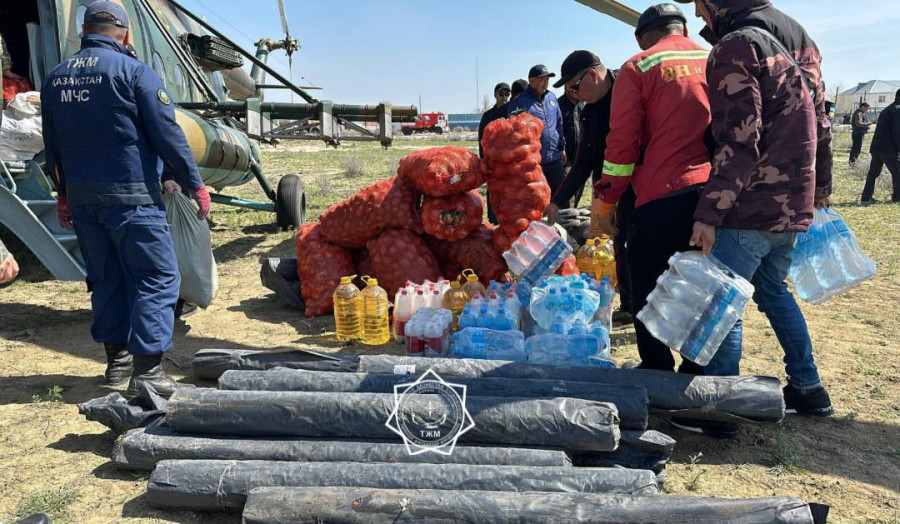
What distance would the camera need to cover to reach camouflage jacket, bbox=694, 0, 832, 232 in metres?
2.52

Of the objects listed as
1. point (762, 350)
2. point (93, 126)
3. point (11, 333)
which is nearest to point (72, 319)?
point (11, 333)

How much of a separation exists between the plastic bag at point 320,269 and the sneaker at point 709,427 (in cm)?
308

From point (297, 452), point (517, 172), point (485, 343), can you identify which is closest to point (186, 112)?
point (517, 172)

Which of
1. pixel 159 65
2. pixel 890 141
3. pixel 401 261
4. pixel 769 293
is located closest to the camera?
pixel 769 293

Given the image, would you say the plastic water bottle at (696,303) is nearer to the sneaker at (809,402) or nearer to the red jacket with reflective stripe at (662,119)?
the red jacket with reflective stripe at (662,119)

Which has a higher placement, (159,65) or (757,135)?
(159,65)

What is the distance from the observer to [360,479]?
Result: 2.34 meters

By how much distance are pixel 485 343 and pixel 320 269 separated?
7.07 ft

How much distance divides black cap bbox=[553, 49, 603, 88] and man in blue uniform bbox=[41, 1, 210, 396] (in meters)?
2.43

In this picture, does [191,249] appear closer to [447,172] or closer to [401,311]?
[401,311]

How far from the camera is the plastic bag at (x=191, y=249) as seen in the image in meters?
4.25

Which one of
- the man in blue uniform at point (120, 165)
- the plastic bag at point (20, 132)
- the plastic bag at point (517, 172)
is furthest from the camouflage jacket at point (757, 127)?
the plastic bag at point (20, 132)

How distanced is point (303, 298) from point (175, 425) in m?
2.74

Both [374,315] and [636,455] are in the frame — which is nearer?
[636,455]
